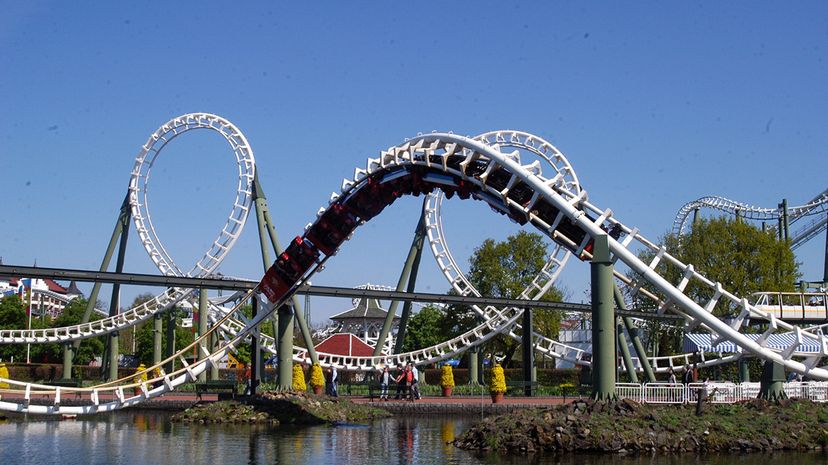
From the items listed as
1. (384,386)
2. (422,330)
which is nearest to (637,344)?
(384,386)

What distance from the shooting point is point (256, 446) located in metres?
25.4

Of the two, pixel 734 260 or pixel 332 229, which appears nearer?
pixel 332 229

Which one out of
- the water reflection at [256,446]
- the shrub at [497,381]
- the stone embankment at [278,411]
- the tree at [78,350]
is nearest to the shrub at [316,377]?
the shrub at [497,381]

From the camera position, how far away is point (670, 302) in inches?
1040

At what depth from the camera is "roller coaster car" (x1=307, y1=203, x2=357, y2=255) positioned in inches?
1331

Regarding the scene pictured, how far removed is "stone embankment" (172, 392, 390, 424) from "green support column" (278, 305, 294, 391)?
1.80 m

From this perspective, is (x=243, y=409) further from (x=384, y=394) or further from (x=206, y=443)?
(x=384, y=394)

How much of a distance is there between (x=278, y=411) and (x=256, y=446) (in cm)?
823

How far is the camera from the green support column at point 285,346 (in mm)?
36594

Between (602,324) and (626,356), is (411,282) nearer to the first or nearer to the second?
(626,356)

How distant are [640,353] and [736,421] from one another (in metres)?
24.8

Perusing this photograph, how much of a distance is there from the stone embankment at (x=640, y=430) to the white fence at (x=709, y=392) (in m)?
2.73

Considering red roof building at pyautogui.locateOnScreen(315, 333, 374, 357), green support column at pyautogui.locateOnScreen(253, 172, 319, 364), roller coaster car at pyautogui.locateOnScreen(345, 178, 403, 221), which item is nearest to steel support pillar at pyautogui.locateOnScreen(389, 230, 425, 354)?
green support column at pyautogui.locateOnScreen(253, 172, 319, 364)

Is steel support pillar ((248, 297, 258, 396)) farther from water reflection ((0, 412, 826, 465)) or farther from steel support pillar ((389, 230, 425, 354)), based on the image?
steel support pillar ((389, 230, 425, 354))
